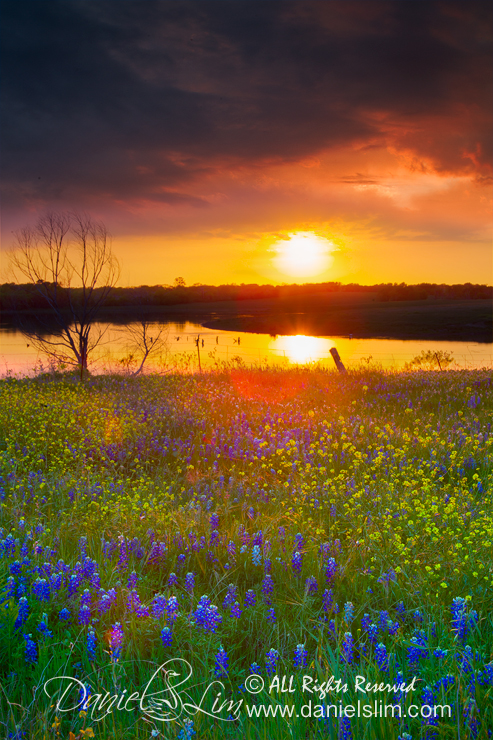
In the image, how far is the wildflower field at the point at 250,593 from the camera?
8.28 ft

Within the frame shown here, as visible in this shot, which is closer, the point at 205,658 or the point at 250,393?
the point at 205,658

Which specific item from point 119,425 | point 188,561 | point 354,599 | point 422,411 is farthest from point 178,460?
point 422,411

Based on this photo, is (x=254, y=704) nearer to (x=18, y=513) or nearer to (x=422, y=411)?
(x=18, y=513)

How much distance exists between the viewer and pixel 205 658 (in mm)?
2820

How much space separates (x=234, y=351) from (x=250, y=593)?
47932 millimetres

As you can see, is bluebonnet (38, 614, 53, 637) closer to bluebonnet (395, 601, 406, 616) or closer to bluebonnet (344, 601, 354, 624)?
bluebonnet (344, 601, 354, 624)

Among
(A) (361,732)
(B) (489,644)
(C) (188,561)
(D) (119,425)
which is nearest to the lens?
(A) (361,732)

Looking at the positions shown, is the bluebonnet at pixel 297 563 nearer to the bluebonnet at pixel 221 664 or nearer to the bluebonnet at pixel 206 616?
the bluebonnet at pixel 206 616

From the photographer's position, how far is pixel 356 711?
245cm

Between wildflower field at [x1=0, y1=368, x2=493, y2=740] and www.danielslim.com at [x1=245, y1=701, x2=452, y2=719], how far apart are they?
1cm

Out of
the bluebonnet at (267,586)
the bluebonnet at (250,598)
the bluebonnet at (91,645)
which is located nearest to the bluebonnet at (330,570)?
the bluebonnet at (267,586)

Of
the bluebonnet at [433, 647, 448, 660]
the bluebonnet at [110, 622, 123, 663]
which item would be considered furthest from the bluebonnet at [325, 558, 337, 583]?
the bluebonnet at [110, 622, 123, 663]

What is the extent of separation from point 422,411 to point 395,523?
6232 millimetres

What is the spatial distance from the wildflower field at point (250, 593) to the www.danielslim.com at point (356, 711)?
0.5 inches
